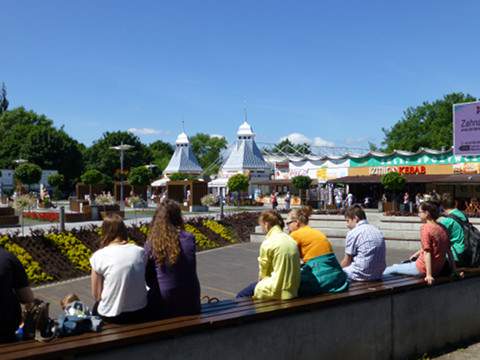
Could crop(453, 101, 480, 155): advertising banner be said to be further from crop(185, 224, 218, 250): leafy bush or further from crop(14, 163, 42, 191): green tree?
crop(14, 163, 42, 191): green tree

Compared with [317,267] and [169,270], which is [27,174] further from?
[169,270]

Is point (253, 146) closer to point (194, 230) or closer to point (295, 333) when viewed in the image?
point (194, 230)

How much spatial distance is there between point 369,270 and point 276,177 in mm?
55707

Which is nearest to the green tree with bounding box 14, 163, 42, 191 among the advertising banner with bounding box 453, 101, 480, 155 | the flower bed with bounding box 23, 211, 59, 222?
the flower bed with bounding box 23, 211, 59, 222

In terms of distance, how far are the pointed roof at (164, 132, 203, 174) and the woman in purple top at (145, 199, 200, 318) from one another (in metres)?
69.2

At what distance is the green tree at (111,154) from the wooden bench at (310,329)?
3246 inches

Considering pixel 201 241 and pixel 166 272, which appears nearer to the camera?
A: pixel 166 272

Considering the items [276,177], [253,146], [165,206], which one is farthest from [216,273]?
[253,146]

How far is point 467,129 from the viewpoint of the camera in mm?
20156

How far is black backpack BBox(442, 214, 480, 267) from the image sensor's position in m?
7.72

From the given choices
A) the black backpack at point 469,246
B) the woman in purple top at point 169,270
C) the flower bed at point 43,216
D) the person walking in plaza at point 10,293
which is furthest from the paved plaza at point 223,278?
the flower bed at point 43,216

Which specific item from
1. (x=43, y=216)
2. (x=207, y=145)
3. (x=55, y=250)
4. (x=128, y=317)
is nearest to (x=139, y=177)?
(x=43, y=216)

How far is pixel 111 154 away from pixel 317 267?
86.3 m

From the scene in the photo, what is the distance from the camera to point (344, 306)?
18.8 feet
